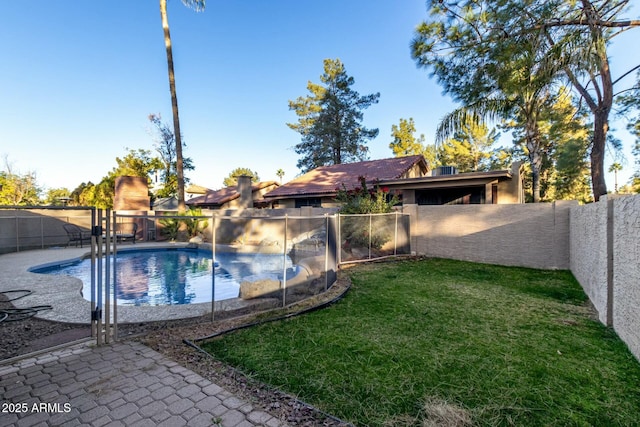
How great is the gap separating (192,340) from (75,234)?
13.1 meters

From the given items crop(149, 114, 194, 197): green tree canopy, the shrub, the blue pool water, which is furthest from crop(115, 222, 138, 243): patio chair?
crop(149, 114, 194, 197): green tree canopy

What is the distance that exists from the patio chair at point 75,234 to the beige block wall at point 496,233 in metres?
14.1

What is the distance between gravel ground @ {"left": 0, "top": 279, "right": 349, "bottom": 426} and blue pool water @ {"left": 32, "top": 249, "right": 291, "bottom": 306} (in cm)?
146

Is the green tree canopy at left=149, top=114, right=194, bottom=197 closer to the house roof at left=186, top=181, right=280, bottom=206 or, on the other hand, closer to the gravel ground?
the house roof at left=186, top=181, right=280, bottom=206

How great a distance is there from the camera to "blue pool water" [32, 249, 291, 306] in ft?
21.3

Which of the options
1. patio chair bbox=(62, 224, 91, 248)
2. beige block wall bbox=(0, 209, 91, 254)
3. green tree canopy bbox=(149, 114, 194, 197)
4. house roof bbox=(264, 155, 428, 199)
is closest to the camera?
beige block wall bbox=(0, 209, 91, 254)

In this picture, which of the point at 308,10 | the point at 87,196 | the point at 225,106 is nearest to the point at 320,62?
the point at 225,106

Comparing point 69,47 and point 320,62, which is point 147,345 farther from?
point 320,62

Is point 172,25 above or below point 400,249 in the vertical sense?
above

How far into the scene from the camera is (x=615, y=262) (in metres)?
3.86

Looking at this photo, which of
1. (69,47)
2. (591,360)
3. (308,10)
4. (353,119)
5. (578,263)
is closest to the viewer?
(591,360)

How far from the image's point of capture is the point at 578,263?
6645mm

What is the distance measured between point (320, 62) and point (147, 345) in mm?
26444

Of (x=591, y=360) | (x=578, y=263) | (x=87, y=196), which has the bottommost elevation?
(x=591, y=360)
